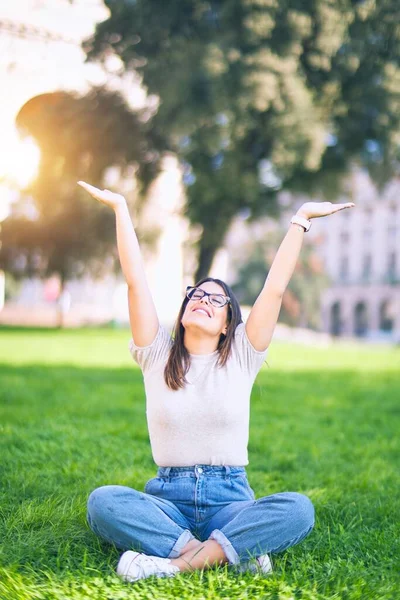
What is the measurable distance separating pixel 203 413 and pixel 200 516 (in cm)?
43

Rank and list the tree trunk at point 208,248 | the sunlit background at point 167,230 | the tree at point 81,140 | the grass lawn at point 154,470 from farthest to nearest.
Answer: the sunlit background at point 167,230
the tree at point 81,140
the tree trunk at point 208,248
the grass lawn at point 154,470

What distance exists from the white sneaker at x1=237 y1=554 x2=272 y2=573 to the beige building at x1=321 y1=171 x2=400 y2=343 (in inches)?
2506

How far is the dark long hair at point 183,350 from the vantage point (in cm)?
294

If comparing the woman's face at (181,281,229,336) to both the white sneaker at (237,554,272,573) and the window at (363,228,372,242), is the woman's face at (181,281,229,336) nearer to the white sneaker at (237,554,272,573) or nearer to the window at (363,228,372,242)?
the white sneaker at (237,554,272,573)

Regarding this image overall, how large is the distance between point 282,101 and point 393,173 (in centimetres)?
435

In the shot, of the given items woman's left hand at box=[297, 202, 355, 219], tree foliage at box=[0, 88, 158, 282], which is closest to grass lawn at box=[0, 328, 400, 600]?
woman's left hand at box=[297, 202, 355, 219]

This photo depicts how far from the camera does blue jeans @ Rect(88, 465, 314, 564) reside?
2719mm

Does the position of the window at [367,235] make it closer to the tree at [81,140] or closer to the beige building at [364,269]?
the beige building at [364,269]

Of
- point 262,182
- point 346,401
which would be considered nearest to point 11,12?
point 262,182

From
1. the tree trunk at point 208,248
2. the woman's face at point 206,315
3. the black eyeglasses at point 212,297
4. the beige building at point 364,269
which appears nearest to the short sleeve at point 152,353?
the woman's face at point 206,315

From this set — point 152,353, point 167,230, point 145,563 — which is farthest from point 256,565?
point 167,230

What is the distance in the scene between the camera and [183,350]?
3.05 metres

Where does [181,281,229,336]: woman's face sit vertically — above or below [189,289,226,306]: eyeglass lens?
below

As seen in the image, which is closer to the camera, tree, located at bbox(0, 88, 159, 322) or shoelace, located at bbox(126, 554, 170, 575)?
→ shoelace, located at bbox(126, 554, 170, 575)
